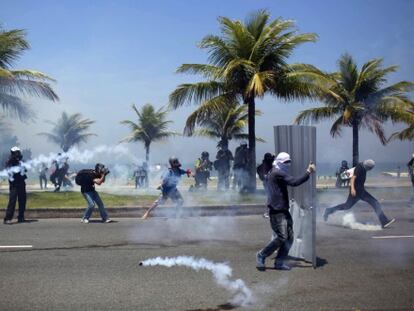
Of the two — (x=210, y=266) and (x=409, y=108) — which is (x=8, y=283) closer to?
(x=210, y=266)

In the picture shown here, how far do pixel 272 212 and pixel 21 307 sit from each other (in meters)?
3.50

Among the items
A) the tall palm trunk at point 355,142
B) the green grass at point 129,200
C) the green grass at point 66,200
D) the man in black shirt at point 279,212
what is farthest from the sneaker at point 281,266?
the tall palm trunk at point 355,142

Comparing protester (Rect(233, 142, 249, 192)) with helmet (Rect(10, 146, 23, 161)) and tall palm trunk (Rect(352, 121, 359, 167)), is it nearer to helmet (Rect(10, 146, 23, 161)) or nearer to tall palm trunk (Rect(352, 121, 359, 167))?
tall palm trunk (Rect(352, 121, 359, 167))

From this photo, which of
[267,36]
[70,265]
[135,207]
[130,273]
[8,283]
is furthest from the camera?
[267,36]

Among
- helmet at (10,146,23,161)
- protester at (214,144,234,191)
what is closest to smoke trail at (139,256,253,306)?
helmet at (10,146,23,161)

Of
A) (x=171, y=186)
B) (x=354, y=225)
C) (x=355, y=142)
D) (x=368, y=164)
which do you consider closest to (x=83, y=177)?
(x=171, y=186)

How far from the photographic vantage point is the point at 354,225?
34.6 ft

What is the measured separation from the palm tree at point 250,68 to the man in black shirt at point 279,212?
365 inches

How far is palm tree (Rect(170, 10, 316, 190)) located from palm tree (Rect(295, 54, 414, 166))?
348 centimetres

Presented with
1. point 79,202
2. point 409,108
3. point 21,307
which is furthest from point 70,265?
point 409,108

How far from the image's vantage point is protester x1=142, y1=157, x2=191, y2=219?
11906 millimetres

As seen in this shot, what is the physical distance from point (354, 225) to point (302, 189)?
4151 millimetres

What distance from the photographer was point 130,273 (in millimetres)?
6453

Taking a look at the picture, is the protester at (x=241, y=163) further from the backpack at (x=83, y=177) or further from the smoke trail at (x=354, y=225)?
the backpack at (x=83, y=177)
